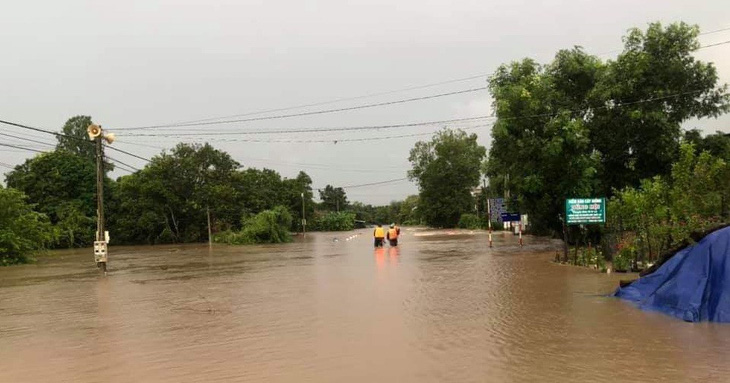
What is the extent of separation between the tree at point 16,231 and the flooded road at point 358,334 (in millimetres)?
13156

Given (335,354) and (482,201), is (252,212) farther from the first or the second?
(335,354)

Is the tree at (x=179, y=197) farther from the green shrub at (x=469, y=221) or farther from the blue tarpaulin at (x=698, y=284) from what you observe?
the blue tarpaulin at (x=698, y=284)

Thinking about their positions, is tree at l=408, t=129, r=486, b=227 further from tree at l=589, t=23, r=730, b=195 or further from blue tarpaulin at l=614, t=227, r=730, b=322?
blue tarpaulin at l=614, t=227, r=730, b=322

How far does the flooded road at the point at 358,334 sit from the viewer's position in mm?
6898

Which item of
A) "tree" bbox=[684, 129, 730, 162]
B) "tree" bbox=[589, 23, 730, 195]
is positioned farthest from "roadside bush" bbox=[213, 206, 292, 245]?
"tree" bbox=[684, 129, 730, 162]

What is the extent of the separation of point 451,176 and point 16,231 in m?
56.6

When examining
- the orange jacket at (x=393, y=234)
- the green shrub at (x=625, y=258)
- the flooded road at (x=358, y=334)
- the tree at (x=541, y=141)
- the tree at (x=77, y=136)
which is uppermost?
the tree at (x=77, y=136)

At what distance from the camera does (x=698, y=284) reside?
9375 millimetres

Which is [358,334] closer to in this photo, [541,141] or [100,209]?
[541,141]

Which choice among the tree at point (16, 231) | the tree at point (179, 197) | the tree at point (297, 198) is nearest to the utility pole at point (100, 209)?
the tree at point (16, 231)

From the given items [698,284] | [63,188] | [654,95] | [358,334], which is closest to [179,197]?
[63,188]

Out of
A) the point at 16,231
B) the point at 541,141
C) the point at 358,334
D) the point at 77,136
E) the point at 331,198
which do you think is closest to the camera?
the point at 358,334

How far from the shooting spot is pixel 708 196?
14219mm

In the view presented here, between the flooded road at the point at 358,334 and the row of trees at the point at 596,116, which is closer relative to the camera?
the flooded road at the point at 358,334
